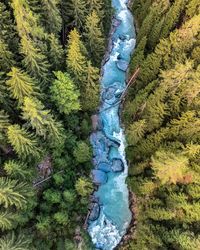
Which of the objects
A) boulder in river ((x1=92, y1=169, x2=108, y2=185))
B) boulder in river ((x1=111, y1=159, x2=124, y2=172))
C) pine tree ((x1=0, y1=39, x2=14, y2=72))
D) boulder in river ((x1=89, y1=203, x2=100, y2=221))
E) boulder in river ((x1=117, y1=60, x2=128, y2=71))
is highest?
pine tree ((x1=0, y1=39, x2=14, y2=72))

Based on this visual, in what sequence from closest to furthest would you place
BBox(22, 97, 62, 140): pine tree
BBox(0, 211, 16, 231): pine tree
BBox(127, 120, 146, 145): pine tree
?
1. BBox(22, 97, 62, 140): pine tree
2. BBox(0, 211, 16, 231): pine tree
3. BBox(127, 120, 146, 145): pine tree

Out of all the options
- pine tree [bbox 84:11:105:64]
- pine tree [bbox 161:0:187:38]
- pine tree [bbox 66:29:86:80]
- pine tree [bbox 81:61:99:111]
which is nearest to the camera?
pine tree [bbox 66:29:86:80]

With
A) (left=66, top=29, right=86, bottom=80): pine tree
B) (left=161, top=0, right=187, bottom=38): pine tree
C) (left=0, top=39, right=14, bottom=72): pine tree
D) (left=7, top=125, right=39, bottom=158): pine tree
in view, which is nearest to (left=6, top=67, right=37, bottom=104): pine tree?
(left=0, top=39, right=14, bottom=72): pine tree

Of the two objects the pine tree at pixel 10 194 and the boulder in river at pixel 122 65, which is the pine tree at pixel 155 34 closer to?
the boulder in river at pixel 122 65

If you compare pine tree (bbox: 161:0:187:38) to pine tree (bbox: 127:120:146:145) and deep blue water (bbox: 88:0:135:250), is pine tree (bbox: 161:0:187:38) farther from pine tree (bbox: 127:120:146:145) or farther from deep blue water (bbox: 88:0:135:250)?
pine tree (bbox: 127:120:146:145)

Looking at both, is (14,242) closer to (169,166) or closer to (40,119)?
(40,119)

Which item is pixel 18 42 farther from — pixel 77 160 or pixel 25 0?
pixel 77 160

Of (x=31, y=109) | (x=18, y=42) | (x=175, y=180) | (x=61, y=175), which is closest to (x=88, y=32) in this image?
(x=18, y=42)

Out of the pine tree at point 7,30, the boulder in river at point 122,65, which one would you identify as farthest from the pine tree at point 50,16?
the boulder in river at point 122,65

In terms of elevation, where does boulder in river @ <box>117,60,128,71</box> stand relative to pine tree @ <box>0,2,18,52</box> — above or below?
below
